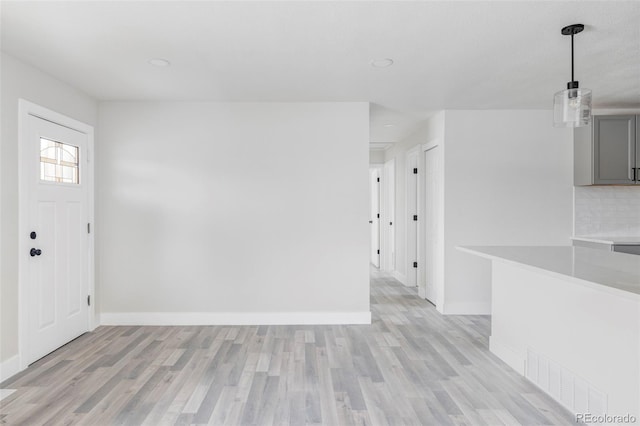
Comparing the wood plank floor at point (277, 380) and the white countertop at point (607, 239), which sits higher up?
the white countertop at point (607, 239)

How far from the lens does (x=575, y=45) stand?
2.54m

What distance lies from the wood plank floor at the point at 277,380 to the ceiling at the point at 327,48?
2.42 metres

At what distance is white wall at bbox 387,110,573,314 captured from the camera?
4.25 metres

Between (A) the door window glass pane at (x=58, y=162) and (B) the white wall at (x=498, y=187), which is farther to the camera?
(B) the white wall at (x=498, y=187)

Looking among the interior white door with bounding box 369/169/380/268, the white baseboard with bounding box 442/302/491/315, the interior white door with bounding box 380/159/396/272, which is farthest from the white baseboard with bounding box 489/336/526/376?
the interior white door with bounding box 369/169/380/268

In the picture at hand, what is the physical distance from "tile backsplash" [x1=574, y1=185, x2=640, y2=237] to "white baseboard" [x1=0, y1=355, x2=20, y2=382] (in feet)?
18.5

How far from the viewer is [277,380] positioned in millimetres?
2615

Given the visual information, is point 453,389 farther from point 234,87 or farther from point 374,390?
point 234,87

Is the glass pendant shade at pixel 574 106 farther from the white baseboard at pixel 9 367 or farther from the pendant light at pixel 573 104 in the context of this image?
the white baseboard at pixel 9 367

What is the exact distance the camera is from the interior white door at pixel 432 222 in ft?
15.0

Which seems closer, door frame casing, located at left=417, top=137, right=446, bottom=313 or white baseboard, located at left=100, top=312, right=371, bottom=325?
white baseboard, located at left=100, top=312, right=371, bottom=325

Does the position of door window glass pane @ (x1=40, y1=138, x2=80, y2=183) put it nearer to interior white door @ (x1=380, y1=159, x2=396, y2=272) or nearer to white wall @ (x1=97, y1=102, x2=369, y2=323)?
white wall @ (x1=97, y1=102, x2=369, y2=323)

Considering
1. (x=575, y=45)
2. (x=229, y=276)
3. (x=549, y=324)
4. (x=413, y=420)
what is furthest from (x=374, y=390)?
(x=575, y=45)

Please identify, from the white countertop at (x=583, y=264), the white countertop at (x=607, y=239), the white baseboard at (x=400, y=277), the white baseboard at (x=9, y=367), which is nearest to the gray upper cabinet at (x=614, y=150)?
the white countertop at (x=607, y=239)
